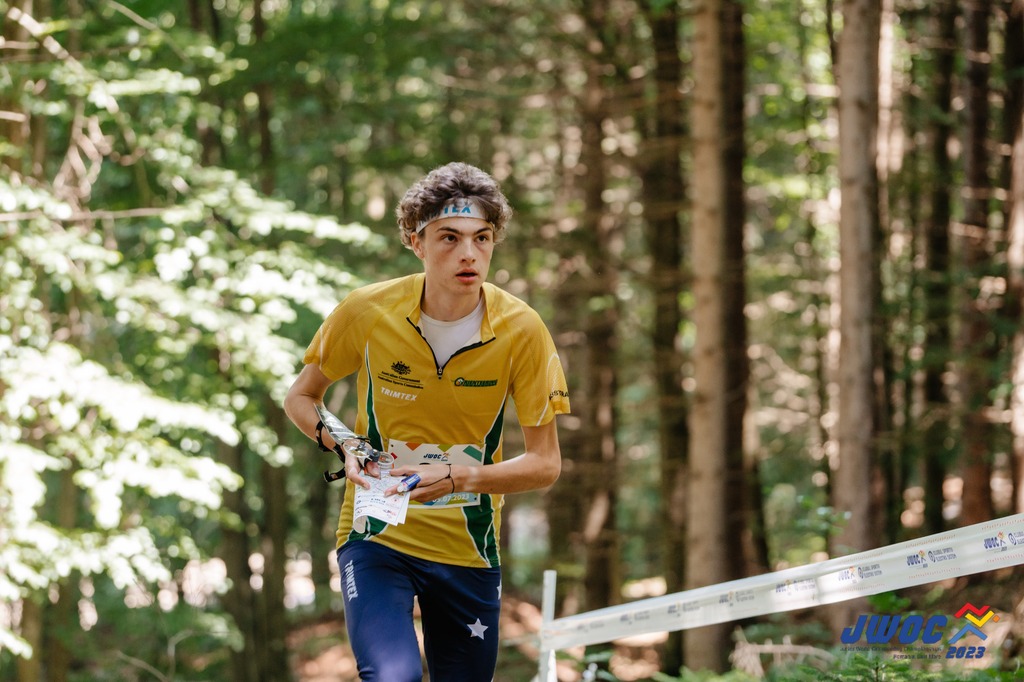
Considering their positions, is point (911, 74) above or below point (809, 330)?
above

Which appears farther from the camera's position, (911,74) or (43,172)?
(911,74)

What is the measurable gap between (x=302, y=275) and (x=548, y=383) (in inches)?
195

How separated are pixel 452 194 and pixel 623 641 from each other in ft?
42.1

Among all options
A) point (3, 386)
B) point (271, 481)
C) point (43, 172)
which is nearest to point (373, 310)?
point (3, 386)

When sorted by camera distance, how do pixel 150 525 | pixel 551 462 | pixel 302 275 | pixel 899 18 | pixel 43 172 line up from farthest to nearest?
1. pixel 899 18
2. pixel 43 172
3. pixel 150 525
4. pixel 302 275
5. pixel 551 462

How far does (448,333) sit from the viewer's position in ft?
11.3

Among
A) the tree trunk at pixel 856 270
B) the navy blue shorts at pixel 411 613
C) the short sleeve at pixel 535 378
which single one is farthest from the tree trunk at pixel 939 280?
the navy blue shorts at pixel 411 613

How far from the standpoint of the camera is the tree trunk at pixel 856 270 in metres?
9.07

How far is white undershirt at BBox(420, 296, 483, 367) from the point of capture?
3.42 metres

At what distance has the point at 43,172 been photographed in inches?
382

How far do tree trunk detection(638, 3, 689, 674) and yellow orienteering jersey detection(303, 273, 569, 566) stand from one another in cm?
869

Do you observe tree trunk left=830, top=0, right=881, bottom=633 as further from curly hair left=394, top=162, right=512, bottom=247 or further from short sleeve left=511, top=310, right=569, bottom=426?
curly hair left=394, top=162, right=512, bottom=247

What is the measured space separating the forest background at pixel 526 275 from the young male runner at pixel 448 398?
9.95ft

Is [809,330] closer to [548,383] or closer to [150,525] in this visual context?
[150,525]
